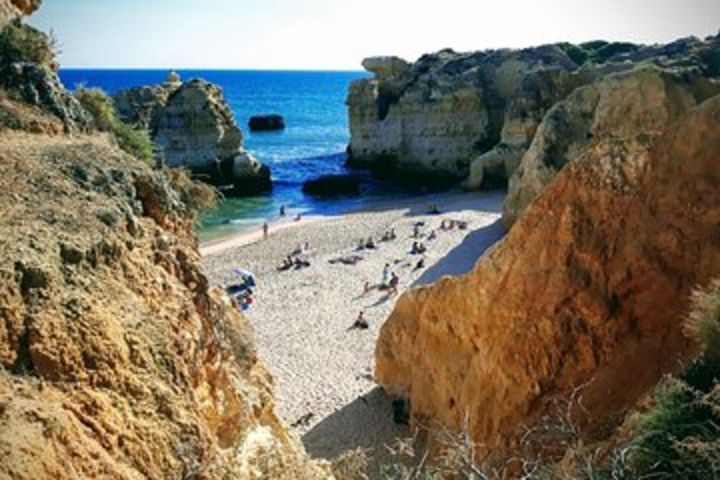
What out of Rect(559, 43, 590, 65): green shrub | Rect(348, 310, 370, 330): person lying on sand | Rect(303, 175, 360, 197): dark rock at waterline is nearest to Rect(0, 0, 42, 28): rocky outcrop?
Rect(348, 310, 370, 330): person lying on sand

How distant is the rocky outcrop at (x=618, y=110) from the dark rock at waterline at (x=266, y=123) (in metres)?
81.9

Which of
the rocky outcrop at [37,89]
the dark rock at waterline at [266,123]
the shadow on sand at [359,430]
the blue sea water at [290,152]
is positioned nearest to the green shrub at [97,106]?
the blue sea water at [290,152]

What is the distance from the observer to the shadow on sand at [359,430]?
49.9 feet

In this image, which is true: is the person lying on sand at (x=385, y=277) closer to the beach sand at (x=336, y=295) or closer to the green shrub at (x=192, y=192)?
the beach sand at (x=336, y=295)

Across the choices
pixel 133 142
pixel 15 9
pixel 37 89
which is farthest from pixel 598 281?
pixel 15 9

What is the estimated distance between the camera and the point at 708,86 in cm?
1827

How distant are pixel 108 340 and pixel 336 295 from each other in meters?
22.8

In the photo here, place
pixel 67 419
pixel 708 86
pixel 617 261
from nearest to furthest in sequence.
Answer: pixel 67 419, pixel 617 261, pixel 708 86

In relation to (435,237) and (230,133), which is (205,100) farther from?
(435,237)

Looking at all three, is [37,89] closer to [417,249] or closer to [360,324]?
[360,324]

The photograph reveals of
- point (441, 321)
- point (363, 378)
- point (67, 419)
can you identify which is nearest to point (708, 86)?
point (441, 321)

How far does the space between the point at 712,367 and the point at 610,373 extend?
121 inches

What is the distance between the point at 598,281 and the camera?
1095 cm

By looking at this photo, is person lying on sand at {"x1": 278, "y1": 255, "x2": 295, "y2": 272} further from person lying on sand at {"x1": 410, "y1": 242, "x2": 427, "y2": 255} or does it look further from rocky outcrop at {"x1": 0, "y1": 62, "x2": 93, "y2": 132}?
rocky outcrop at {"x1": 0, "y1": 62, "x2": 93, "y2": 132}
